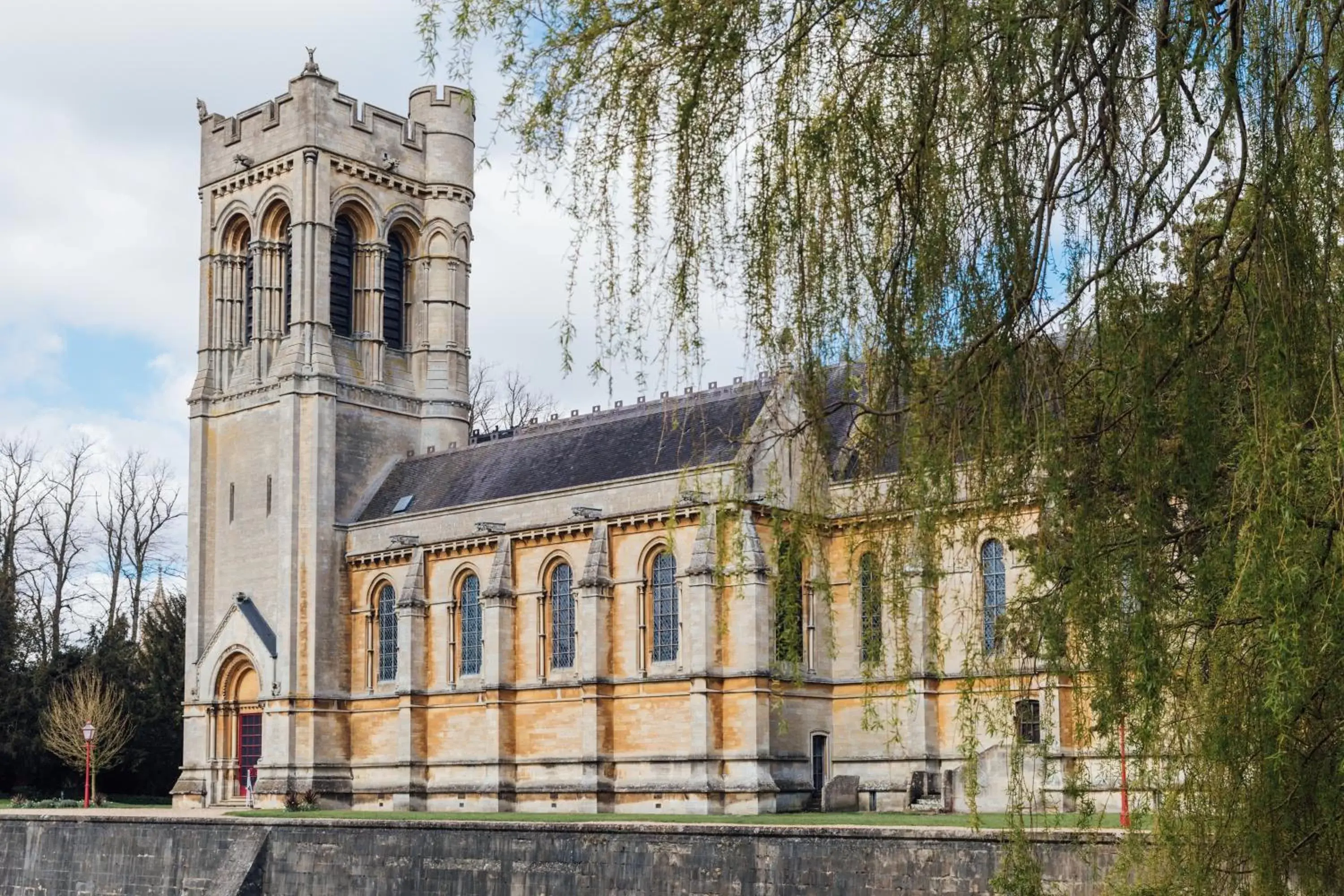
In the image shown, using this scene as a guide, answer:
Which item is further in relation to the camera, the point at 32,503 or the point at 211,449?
the point at 32,503

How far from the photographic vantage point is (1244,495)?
700cm

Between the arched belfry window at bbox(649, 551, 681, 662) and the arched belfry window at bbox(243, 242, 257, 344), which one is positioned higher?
the arched belfry window at bbox(243, 242, 257, 344)

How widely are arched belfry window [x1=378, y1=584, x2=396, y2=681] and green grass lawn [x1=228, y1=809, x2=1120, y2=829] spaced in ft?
14.0

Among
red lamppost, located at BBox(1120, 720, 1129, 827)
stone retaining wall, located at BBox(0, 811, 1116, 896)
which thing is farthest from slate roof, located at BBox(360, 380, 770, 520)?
red lamppost, located at BBox(1120, 720, 1129, 827)

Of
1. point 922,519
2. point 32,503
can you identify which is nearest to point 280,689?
point 32,503

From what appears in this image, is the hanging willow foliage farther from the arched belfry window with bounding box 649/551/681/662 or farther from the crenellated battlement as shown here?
the crenellated battlement

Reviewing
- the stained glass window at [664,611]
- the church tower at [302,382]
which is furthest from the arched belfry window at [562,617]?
the church tower at [302,382]

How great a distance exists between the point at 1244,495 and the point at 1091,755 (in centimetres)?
433

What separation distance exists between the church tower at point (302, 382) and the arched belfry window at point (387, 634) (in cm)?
101

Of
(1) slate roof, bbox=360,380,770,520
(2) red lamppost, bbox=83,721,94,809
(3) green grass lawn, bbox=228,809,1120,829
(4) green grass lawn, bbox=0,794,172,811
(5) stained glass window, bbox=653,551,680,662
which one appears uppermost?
(1) slate roof, bbox=360,380,770,520

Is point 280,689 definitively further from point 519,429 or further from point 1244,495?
point 1244,495

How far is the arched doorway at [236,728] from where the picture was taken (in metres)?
43.3

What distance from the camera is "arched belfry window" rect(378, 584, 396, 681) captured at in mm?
41906

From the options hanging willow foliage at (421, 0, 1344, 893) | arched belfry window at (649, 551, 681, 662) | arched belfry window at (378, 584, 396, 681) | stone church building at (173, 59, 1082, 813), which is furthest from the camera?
arched belfry window at (378, 584, 396, 681)
